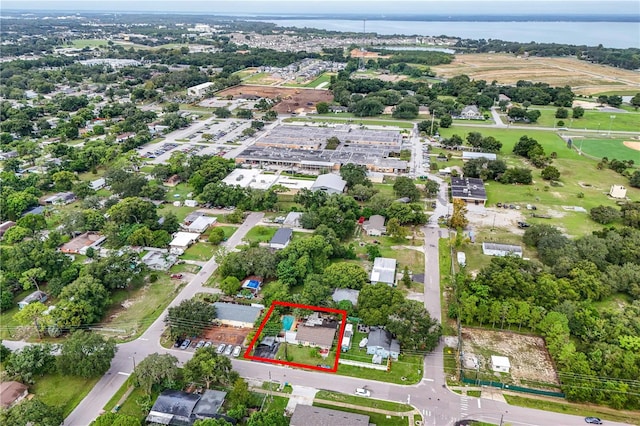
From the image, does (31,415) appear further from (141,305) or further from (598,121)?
(598,121)

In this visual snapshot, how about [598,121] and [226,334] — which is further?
[598,121]

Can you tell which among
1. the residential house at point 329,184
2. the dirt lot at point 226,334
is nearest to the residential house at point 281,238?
the dirt lot at point 226,334

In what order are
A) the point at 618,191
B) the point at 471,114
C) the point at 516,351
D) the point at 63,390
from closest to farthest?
1. the point at 63,390
2. the point at 516,351
3. the point at 618,191
4. the point at 471,114

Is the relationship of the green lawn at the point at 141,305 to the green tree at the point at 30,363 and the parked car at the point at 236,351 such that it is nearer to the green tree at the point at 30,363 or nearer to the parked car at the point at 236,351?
the green tree at the point at 30,363

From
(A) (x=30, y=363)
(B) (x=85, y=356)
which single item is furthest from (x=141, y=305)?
(A) (x=30, y=363)

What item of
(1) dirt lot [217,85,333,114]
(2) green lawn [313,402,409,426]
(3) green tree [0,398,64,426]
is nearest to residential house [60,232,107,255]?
(3) green tree [0,398,64,426]

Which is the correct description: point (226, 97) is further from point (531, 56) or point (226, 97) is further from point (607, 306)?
point (531, 56)

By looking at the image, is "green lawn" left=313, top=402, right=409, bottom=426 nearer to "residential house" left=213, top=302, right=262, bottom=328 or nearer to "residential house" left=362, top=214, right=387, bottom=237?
"residential house" left=213, top=302, right=262, bottom=328
